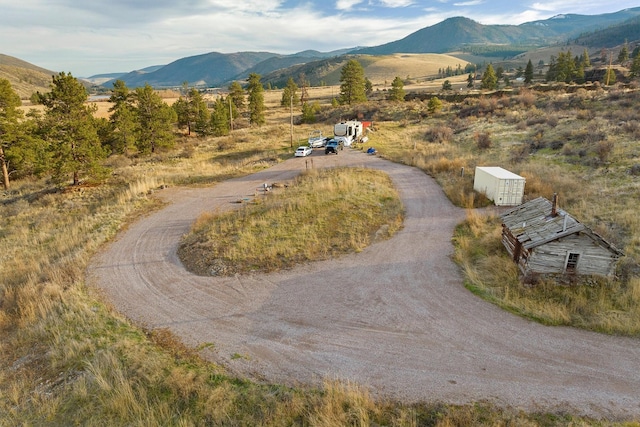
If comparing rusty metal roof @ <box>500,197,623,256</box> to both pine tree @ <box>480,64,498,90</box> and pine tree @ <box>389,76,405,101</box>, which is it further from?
pine tree @ <box>480,64,498,90</box>

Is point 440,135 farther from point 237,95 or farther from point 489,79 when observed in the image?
point 489,79

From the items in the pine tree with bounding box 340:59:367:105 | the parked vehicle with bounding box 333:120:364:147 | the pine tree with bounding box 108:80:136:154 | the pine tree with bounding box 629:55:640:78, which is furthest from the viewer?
the pine tree with bounding box 340:59:367:105

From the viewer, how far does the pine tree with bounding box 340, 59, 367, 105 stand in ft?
237

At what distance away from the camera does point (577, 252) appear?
12016 mm

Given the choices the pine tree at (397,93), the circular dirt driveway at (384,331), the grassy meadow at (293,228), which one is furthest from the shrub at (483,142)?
the pine tree at (397,93)

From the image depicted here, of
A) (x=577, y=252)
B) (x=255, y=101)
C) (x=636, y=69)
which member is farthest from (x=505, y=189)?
(x=636, y=69)

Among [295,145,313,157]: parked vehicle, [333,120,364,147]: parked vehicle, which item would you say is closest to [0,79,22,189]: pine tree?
[295,145,313,157]: parked vehicle

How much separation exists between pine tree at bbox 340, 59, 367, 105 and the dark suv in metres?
35.0

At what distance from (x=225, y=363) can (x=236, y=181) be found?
863 inches

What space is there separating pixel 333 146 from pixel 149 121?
71.0 feet

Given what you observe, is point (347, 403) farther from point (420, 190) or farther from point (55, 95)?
point (55, 95)

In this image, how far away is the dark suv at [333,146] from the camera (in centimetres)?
3981

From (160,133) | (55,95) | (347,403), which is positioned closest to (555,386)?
(347,403)

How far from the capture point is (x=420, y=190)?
2508 centimetres
